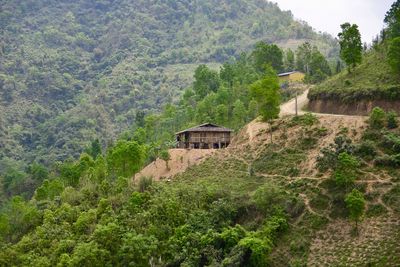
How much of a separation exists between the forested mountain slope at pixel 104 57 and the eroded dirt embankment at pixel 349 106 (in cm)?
6466

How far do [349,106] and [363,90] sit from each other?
6.38 feet

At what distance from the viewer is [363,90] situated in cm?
4997

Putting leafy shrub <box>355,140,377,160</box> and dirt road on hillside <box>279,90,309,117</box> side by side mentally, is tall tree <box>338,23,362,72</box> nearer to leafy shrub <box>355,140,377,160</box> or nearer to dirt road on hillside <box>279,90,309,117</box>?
dirt road on hillside <box>279,90,309,117</box>

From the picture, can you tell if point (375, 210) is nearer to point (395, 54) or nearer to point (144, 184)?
point (395, 54)

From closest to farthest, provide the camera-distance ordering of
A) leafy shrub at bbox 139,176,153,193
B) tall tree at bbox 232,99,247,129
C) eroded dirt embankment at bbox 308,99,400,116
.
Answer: eroded dirt embankment at bbox 308,99,400,116
leafy shrub at bbox 139,176,153,193
tall tree at bbox 232,99,247,129

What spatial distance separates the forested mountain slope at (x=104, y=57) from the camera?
12238 cm

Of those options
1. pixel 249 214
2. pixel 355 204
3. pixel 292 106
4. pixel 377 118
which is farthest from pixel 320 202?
pixel 292 106

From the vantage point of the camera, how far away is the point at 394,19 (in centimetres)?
5938

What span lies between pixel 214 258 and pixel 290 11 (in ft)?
517

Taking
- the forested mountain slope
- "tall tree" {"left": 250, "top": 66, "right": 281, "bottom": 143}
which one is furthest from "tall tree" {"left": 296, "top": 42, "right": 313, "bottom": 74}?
the forested mountain slope

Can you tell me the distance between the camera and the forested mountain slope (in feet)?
401

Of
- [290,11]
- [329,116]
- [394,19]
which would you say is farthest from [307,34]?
[329,116]

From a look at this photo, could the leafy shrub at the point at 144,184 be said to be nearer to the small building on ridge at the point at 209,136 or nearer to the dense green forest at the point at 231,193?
the dense green forest at the point at 231,193

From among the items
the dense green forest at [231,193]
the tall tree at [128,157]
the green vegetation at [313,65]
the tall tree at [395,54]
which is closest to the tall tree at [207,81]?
the dense green forest at [231,193]
